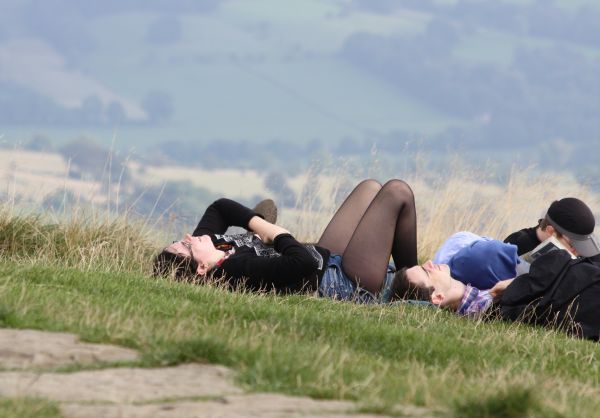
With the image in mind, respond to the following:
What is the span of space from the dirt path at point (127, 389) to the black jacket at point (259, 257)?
2977 mm

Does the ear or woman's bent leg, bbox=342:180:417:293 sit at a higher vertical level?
woman's bent leg, bbox=342:180:417:293

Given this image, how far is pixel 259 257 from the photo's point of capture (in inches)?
311

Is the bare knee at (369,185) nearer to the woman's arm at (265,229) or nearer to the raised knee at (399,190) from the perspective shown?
the raised knee at (399,190)

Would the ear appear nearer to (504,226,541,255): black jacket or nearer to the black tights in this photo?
the black tights

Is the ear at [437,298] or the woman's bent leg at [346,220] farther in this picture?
the woman's bent leg at [346,220]

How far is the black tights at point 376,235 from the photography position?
8188 mm

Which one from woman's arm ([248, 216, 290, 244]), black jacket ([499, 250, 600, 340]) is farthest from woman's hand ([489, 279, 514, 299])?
woman's arm ([248, 216, 290, 244])

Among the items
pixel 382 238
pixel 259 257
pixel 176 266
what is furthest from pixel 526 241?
pixel 176 266

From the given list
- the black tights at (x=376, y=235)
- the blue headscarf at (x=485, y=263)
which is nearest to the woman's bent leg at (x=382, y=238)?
the black tights at (x=376, y=235)

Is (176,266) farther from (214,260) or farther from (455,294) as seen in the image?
(455,294)

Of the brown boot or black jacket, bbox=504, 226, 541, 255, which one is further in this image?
black jacket, bbox=504, 226, 541, 255

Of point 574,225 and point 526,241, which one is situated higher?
point 574,225

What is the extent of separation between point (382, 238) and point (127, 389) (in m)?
4.31

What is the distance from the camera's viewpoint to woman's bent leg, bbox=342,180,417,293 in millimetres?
8180
